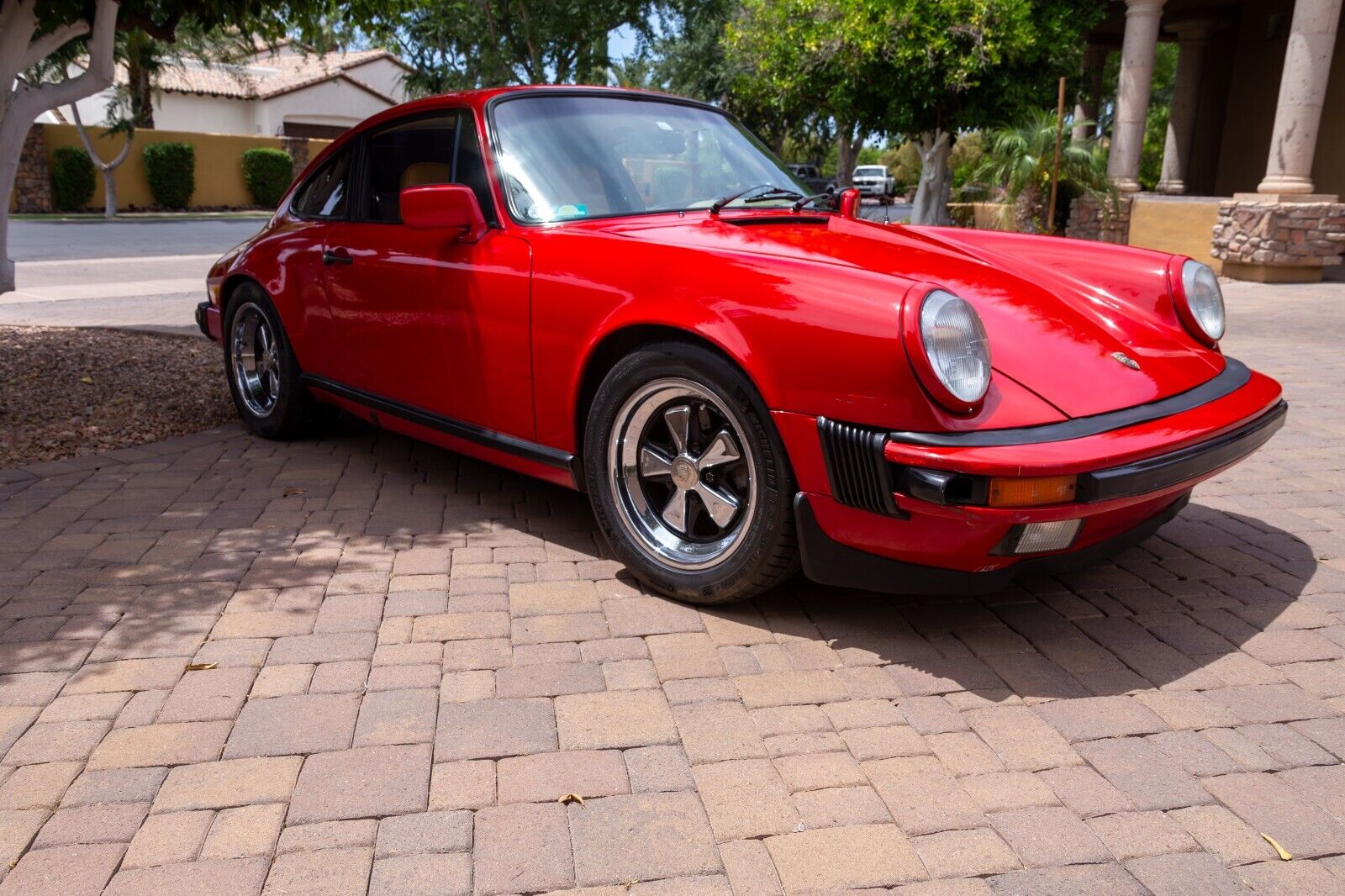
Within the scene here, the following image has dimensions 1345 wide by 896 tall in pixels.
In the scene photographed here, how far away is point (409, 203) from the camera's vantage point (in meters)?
3.71

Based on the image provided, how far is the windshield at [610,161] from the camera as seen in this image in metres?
3.78

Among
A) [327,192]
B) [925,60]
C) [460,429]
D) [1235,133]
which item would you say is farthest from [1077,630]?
[1235,133]

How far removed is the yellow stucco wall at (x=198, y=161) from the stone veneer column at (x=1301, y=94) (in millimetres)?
24913

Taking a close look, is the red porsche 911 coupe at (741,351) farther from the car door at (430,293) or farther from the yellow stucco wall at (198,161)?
the yellow stucco wall at (198,161)

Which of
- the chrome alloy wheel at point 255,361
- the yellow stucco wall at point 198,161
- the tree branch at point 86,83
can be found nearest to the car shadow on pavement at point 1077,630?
the chrome alloy wheel at point 255,361

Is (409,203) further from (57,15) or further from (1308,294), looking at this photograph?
(1308,294)

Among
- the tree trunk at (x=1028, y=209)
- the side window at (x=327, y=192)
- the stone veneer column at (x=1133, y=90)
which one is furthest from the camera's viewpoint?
the stone veneer column at (x=1133, y=90)

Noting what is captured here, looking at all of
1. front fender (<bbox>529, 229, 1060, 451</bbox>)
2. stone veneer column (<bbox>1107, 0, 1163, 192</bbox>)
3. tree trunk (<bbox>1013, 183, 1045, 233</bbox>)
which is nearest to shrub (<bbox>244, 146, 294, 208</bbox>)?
tree trunk (<bbox>1013, 183, 1045, 233</bbox>)

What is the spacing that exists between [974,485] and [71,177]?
1310 inches

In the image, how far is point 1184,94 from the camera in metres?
19.2

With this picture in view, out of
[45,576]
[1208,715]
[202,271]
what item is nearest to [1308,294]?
[1208,715]

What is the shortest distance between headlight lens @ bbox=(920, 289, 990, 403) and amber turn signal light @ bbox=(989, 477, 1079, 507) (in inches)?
9.2

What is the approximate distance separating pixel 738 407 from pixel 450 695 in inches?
43.9

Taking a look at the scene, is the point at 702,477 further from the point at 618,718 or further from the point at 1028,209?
the point at 1028,209
